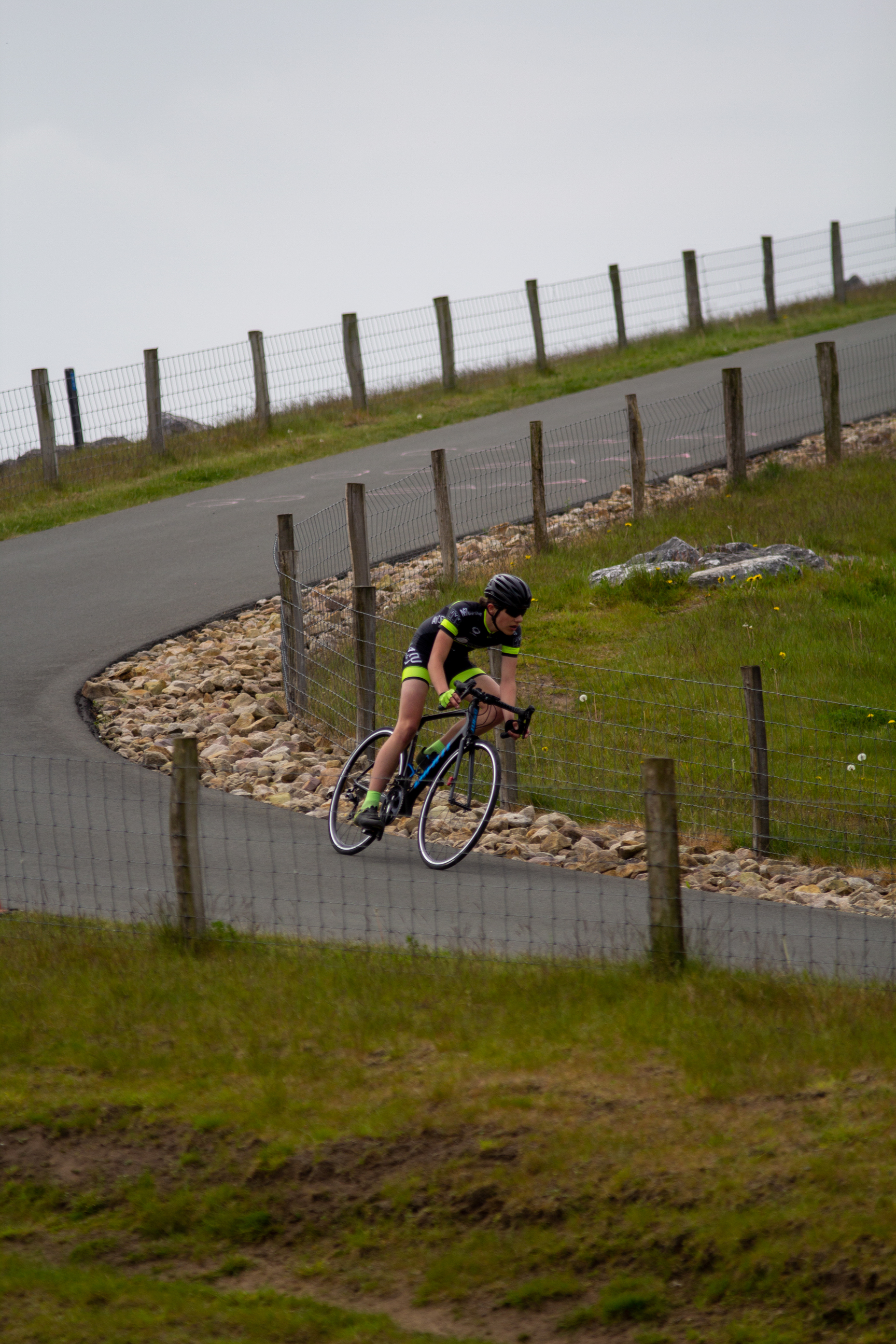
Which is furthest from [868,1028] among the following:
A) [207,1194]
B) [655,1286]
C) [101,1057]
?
[101,1057]

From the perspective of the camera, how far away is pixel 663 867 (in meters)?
5.95

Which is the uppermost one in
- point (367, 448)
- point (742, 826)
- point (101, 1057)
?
point (367, 448)

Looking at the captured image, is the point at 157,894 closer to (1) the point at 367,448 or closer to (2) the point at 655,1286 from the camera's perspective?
(2) the point at 655,1286

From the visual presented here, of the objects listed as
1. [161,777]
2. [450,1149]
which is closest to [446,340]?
[161,777]

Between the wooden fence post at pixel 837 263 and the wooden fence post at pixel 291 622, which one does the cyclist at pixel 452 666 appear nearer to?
the wooden fence post at pixel 291 622

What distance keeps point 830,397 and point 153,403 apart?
38.0 feet

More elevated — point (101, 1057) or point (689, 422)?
point (689, 422)

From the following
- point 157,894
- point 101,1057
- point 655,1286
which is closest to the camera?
point 655,1286

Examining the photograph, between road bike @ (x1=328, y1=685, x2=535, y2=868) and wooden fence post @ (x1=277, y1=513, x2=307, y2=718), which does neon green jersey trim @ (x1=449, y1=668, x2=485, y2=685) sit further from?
wooden fence post @ (x1=277, y1=513, x2=307, y2=718)

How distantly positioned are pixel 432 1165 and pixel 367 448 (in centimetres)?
1919

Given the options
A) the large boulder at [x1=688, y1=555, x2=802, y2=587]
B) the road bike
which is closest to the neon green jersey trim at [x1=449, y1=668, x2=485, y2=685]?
the road bike

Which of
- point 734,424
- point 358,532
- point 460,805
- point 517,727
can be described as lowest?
point 460,805

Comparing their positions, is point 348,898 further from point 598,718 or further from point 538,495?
point 538,495

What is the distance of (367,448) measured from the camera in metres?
23.2
